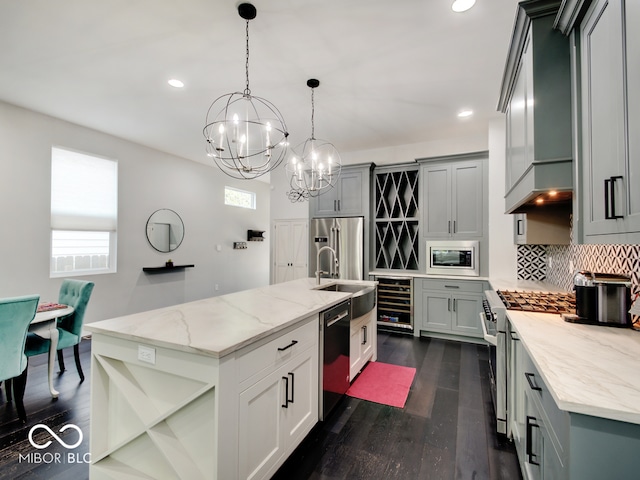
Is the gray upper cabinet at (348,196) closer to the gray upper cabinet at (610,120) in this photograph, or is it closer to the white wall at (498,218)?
the white wall at (498,218)

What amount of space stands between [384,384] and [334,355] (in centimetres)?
93

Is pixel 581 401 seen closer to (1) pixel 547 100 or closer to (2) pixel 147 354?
(1) pixel 547 100

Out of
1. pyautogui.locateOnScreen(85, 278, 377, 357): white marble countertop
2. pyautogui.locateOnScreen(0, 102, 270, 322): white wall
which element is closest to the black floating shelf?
pyautogui.locateOnScreen(0, 102, 270, 322): white wall

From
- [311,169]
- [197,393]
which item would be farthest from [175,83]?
[197,393]

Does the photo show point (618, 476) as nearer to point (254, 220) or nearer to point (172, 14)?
point (172, 14)

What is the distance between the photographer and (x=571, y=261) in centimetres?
259

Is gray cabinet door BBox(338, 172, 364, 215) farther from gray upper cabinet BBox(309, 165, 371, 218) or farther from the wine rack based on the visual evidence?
the wine rack

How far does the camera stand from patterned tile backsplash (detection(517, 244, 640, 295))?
1.67 meters

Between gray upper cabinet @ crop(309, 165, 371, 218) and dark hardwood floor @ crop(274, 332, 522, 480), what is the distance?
9.10ft

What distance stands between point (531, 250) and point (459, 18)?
114 inches

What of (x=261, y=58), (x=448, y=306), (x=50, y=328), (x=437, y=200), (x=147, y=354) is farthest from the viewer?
(x=437, y=200)

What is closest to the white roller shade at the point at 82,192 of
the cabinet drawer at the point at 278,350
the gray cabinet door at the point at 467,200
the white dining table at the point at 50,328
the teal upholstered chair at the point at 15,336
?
the white dining table at the point at 50,328

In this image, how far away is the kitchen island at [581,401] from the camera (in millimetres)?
806

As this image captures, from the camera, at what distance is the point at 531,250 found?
372cm
